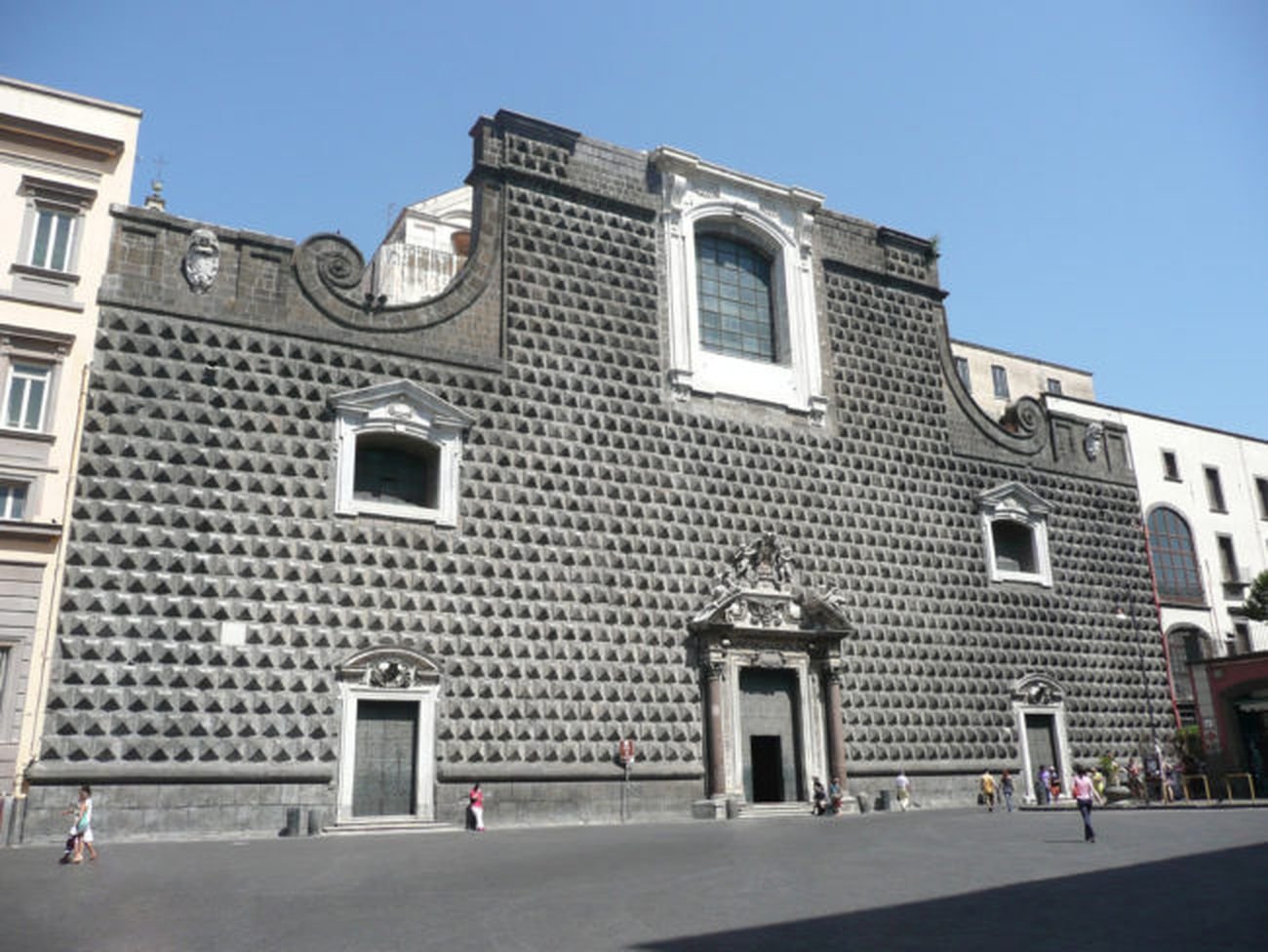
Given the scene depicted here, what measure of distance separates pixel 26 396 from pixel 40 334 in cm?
95

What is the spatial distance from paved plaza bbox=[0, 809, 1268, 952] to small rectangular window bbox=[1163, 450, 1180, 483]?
22036 mm

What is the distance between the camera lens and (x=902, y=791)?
820 inches

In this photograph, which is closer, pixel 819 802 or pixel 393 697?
pixel 393 697

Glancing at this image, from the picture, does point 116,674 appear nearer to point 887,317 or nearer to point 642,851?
point 642,851

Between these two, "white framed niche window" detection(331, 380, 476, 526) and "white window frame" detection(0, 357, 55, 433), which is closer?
"white window frame" detection(0, 357, 55, 433)

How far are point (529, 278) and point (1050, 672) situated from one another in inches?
582

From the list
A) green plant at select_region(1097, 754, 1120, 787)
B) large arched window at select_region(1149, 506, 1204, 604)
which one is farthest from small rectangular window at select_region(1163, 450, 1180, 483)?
green plant at select_region(1097, 754, 1120, 787)

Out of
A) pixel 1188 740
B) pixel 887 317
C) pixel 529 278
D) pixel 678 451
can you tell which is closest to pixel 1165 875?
pixel 678 451

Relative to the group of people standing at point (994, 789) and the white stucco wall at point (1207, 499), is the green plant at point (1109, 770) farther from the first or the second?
the white stucco wall at point (1207, 499)

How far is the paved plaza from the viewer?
22.3 feet

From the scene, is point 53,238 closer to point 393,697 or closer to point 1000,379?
point 393,697

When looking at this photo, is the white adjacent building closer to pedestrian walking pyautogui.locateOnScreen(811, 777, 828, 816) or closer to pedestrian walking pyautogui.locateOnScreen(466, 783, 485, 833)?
pedestrian walking pyautogui.locateOnScreen(811, 777, 828, 816)

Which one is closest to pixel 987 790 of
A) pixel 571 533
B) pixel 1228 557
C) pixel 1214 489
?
pixel 571 533

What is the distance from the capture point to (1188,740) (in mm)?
25969
